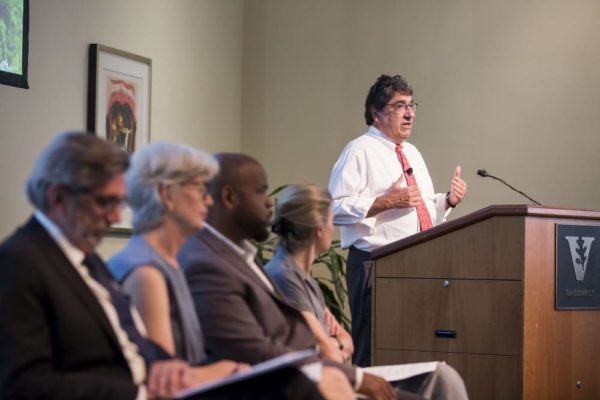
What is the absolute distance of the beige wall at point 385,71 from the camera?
20.9ft

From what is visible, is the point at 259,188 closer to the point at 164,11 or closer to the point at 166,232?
the point at 166,232

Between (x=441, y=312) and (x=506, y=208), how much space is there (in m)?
0.51

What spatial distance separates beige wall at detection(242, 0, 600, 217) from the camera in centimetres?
641

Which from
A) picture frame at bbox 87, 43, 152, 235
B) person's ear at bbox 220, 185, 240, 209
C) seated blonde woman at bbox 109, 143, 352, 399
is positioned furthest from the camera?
picture frame at bbox 87, 43, 152, 235

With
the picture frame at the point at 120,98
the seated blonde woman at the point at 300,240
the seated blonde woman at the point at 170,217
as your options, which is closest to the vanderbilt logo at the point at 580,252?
the seated blonde woman at the point at 300,240

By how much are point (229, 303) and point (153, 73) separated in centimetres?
358

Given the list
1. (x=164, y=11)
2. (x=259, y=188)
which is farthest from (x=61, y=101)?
(x=259, y=188)

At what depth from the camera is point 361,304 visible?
475 cm

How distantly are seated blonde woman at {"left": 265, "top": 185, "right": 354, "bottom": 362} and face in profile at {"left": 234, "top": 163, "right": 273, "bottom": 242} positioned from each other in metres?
0.37

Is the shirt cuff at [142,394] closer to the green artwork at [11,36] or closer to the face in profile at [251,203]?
the face in profile at [251,203]

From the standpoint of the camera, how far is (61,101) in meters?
5.25

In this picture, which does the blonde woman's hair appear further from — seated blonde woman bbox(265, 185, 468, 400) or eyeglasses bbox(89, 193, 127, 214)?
eyeglasses bbox(89, 193, 127, 214)

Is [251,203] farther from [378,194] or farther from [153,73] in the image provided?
[153,73]


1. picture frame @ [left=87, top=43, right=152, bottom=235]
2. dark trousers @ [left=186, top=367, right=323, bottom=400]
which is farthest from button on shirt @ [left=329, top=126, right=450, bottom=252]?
dark trousers @ [left=186, top=367, right=323, bottom=400]
